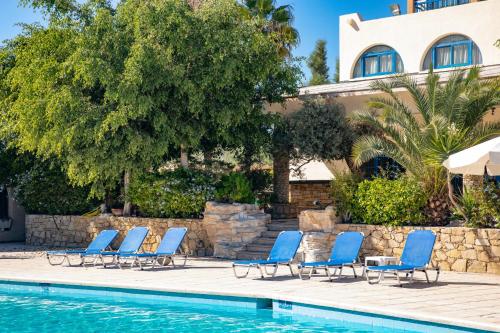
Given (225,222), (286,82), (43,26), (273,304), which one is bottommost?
(273,304)

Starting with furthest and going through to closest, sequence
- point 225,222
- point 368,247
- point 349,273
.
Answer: point 225,222
point 368,247
point 349,273

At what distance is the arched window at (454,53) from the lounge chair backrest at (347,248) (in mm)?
17168

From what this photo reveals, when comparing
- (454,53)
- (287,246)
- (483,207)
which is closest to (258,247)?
(287,246)

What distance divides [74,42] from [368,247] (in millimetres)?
9633

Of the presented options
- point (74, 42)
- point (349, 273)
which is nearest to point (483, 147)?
point (349, 273)

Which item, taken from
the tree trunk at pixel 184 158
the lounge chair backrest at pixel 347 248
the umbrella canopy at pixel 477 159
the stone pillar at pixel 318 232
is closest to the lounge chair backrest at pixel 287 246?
the lounge chair backrest at pixel 347 248

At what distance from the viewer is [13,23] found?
22.4 metres

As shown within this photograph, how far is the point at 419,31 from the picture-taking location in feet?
106

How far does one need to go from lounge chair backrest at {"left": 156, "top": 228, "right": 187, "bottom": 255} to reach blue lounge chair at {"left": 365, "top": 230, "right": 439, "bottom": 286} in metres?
5.02

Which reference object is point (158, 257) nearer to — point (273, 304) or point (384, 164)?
point (273, 304)

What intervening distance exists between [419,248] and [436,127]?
3.71m

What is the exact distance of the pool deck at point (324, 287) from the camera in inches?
432

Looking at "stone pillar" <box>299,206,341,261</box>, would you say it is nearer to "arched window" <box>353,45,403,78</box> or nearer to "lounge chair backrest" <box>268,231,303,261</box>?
"lounge chair backrest" <box>268,231,303,261</box>

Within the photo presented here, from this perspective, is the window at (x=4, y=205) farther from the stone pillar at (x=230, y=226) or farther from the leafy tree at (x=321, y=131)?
the leafy tree at (x=321, y=131)
